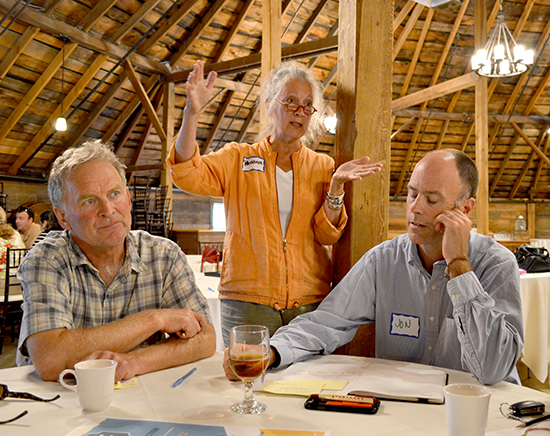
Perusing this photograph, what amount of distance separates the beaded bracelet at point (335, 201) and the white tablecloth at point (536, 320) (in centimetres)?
226

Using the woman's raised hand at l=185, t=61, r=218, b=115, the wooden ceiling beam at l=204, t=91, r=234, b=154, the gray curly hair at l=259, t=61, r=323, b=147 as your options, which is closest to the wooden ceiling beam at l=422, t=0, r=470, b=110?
the wooden ceiling beam at l=204, t=91, r=234, b=154

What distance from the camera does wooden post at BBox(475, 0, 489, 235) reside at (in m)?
7.88

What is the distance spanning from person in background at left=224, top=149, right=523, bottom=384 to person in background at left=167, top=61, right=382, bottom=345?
238 millimetres

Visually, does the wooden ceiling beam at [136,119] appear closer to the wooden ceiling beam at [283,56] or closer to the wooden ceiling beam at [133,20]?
the wooden ceiling beam at [283,56]

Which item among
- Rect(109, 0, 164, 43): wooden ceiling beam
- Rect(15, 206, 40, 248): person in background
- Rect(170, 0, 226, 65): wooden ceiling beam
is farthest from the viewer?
Rect(170, 0, 226, 65): wooden ceiling beam

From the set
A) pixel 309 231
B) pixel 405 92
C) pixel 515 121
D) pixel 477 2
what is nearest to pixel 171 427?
pixel 309 231

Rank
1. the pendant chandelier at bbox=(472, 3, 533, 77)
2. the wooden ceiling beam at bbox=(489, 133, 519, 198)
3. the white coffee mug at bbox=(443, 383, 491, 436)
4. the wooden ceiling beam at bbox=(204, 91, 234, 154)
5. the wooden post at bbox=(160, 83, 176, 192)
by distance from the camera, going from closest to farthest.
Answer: the white coffee mug at bbox=(443, 383, 491, 436) → the pendant chandelier at bbox=(472, 3, 533, 77) → the wooden post at bbox=(160, 83, 176, 192) → the wooden ceiling beam at bbox=(204, 91, 234, 154) → the wooden ceiling beam at bbox=(489, 133, 519, 198)

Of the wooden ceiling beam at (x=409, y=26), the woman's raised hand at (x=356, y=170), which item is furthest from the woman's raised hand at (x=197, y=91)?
the wooden ceiling beam at (x=409, y=26)

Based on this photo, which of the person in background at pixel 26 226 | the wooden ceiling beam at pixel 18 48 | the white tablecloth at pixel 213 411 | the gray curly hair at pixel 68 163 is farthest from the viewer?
the wooden ceiling beam at pixel 18 48

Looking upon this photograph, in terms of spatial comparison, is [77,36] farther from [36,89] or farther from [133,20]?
[36,89]

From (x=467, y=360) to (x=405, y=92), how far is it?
11.9 metres

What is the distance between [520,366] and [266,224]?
3343 mm

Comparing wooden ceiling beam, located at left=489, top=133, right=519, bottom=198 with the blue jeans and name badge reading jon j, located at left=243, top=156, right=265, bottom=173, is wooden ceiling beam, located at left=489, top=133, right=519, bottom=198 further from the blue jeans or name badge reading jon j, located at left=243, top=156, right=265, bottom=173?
the blue jeans

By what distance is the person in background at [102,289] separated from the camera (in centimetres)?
139
